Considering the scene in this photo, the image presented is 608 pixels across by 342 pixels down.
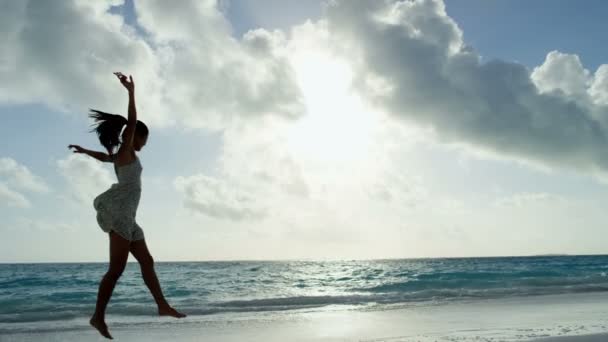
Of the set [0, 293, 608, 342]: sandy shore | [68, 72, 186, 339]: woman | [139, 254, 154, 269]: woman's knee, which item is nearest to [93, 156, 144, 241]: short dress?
[68, 72, 186, 339]: woman

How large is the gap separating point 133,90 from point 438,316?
30.7 feet

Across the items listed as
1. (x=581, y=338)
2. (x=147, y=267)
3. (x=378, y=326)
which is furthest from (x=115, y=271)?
(x=378, y=326)

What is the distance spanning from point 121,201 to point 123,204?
0.03 metres

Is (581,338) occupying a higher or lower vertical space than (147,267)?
lower

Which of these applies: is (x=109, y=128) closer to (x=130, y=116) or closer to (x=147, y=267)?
(x=130, y=116)

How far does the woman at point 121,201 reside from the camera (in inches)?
160

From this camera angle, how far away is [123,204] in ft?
13.5

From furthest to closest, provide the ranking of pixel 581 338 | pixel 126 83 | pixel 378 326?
pixel 378 326, pixel 581 338, pixel 126 83

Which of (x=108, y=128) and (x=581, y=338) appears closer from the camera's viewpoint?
(x=108, y=128)

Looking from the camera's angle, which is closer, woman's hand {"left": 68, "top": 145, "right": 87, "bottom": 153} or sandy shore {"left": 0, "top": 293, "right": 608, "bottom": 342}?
woman's hand {"left": 68, "top": 145, "right": 87, "bottom": 153}

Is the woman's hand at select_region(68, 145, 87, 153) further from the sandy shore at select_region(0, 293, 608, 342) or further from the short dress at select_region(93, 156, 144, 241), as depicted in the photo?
the sandy shore at select_region(0, 293, 608, 342)

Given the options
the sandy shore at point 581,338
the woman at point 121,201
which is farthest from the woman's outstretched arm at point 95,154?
the sandy shore at point 581,338

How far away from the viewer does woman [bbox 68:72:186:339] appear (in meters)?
4.06

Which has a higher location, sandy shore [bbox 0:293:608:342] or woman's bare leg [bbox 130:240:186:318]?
woman's bare leg [bbox 130:240:186:318]
